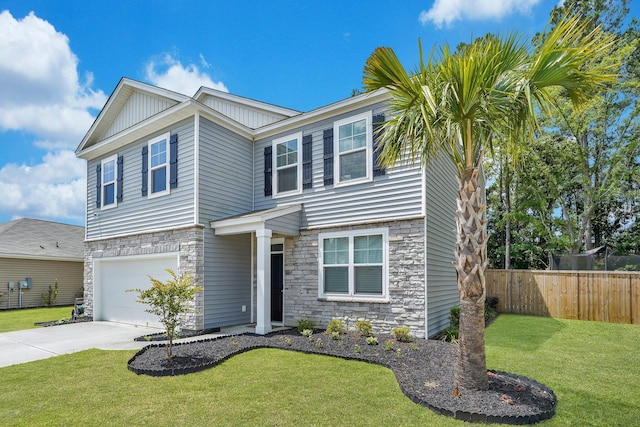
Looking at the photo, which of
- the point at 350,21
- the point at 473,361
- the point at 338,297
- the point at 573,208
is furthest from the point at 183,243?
the point at 573,208

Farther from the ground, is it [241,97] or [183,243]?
[241,97]

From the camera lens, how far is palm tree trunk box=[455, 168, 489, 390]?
461 centimetres

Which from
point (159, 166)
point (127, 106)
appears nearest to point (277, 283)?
point (159, 166)

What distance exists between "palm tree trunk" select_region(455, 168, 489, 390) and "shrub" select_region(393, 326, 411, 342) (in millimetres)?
2820

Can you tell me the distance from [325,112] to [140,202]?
6108mm

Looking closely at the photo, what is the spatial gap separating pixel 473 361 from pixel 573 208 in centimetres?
2106

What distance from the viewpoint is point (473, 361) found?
181 inches

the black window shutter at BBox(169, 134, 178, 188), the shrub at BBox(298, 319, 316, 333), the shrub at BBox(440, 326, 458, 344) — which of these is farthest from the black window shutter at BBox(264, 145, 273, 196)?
the shrub at BBox(440, 326, 458, 344)

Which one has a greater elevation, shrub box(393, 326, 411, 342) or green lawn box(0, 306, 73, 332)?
shrub box(393, 326, 411, 342)

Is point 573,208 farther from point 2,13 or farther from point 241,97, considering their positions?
point 2,13

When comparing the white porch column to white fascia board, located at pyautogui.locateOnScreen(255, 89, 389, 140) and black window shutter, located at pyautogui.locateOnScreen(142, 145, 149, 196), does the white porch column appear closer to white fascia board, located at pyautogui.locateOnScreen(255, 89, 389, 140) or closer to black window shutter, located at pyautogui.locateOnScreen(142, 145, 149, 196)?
white fascia board, located at pyautogui.locateOnScreen(255, 89, 389, 140)

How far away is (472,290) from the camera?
15.2ft

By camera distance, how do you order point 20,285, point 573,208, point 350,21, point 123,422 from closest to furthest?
point 123,422, point 350,21, point 20,285, point 573,208

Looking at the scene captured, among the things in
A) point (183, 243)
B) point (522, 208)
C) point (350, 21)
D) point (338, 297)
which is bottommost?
point (338, 297)
